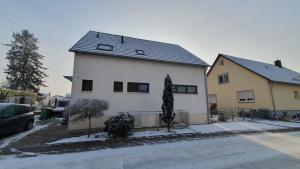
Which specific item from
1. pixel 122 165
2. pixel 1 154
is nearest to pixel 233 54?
pixel 122 165

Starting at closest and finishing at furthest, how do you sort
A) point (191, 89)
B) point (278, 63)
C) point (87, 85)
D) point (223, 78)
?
1. point (87, 85)
2. point (191, 89)
3. point (223, 78)
4. point (278, 63)

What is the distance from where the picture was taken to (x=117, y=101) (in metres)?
11.2

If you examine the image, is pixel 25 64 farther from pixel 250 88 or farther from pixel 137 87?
pixel 250 88

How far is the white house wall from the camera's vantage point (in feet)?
35.7

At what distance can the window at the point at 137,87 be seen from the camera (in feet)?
38.5

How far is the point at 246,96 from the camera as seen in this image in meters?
19.0

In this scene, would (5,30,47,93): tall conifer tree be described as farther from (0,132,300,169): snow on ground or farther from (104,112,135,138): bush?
(0,132,300,169): snow on ground

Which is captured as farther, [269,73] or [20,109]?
[269,73]

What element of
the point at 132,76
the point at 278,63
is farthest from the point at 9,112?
the point at 278,63

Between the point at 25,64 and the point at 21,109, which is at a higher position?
the point at 25,64

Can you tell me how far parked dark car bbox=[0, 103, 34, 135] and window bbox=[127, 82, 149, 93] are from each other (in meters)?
6.64

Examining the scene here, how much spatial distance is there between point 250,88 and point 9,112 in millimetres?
21442

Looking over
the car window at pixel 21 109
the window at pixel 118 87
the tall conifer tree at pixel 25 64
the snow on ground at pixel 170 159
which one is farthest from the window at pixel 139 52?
the tall conifer tree at pixel 25 64

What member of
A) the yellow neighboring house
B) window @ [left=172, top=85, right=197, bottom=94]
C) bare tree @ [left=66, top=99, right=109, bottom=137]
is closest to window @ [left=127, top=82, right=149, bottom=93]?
window @ [left=172, top=85, right=197, bottom=94]
